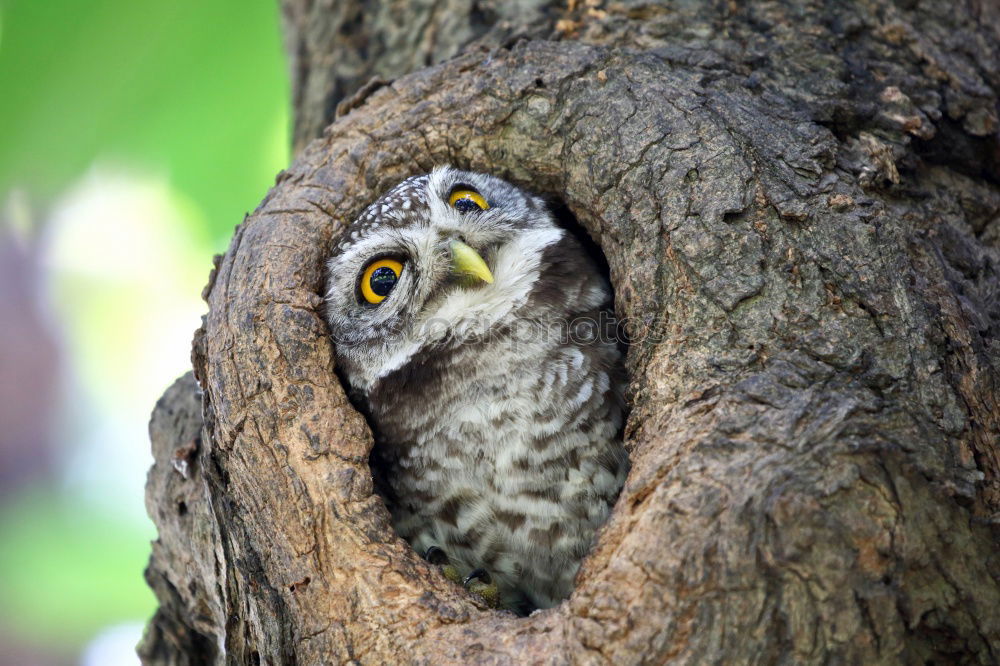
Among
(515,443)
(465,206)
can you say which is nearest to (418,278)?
(465,206)

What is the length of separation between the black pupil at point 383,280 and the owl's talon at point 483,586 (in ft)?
2.72

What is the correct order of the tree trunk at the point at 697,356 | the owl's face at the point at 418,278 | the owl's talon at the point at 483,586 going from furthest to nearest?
the owl's face at the point at 418,278, the owl's talon at the point at 483,586, the tree trunk at the point at 697,356

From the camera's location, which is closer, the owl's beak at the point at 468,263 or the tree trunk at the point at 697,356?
the tree trunk at the point at 697,356

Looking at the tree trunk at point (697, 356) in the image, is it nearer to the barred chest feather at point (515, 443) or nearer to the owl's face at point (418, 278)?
the owl's face at point (418, 278)

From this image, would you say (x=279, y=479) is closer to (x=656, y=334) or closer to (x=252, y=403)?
(x=252, y=403)

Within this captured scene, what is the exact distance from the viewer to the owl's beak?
94.5 inches

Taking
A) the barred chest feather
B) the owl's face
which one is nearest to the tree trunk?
the owl's face

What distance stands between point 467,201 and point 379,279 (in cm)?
35

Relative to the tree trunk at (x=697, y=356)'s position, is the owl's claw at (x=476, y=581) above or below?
below

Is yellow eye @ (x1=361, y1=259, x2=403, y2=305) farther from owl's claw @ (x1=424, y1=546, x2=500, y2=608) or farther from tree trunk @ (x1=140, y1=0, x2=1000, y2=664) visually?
owl's claw @ (x1=424, y1=546, x2=500, y2=608)

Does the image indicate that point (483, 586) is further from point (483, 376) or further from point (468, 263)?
point (468, 263)

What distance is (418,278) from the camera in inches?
99.0

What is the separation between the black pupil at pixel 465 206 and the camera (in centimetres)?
257

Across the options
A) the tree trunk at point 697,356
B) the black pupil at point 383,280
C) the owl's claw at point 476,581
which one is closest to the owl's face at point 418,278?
the black pupil at point 383,280
